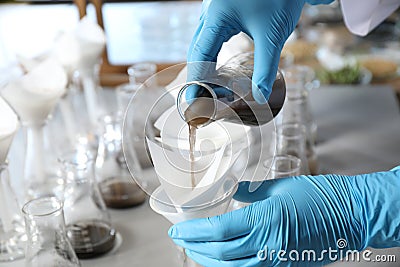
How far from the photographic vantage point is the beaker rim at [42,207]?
3.16 ft

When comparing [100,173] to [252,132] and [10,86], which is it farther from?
[252,132]

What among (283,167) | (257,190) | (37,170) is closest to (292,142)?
(283,167)

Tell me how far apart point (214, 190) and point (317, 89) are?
4.06 feet

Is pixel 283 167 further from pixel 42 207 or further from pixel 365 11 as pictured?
pixel 365 11

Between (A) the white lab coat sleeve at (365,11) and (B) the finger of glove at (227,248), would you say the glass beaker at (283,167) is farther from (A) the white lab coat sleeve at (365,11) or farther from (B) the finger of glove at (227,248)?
(A) the white lab coat sleeve at (365,11)

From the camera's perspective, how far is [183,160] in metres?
0.96

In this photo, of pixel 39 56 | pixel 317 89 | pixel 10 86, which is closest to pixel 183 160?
pixel 10 86

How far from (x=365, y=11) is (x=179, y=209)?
952mm

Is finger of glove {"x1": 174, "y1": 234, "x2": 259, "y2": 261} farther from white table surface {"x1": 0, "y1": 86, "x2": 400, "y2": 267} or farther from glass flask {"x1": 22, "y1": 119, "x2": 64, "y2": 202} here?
glass flask {"x1": 22, "y1": 119, "x2": 64, "y2": 202}

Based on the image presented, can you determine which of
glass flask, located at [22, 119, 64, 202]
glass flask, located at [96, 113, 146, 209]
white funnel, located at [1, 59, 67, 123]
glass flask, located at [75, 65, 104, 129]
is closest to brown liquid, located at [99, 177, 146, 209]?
glass flask, located at [96, 113, 146, 209]

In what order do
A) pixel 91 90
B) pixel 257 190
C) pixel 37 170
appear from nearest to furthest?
pixel 257 190, pixel 37 170, pixel 91 90

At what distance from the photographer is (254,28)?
1.09 metres

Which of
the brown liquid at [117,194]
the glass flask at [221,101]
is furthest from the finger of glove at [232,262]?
the brown liquid at [117,194]

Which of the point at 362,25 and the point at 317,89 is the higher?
the point at 362,25
